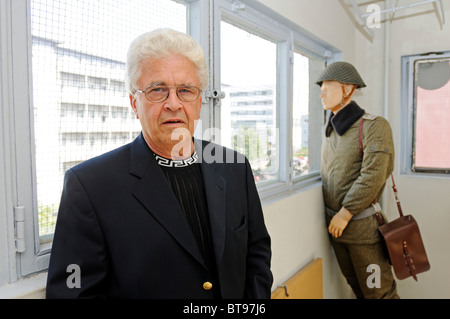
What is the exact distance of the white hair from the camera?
0.89 meters

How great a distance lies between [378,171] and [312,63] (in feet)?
3.27

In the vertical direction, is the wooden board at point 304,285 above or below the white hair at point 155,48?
below

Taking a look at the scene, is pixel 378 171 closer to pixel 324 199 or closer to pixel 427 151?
pixel 324 199

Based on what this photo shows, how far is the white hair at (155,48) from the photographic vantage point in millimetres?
888

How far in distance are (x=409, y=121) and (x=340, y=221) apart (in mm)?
1321

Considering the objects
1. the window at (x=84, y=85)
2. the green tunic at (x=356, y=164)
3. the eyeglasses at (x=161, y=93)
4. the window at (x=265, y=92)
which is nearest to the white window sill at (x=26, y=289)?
the window at (x=84, y=85)

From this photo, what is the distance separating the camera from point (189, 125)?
95 centimetres

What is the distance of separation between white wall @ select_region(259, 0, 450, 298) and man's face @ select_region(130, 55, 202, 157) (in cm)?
138

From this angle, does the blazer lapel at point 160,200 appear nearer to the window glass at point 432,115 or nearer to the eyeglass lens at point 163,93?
the eyeglass lens at point 163,93

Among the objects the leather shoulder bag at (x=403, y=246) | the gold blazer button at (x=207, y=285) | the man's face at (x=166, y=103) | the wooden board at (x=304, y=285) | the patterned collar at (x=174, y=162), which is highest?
the man's face at (x=166, y=103)

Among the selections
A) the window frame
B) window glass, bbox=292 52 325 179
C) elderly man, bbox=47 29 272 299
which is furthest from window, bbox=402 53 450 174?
elderly man, bbox=47 29 272 299

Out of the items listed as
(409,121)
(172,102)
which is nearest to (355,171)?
(409,121)

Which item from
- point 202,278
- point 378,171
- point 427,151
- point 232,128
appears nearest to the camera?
point 202,278

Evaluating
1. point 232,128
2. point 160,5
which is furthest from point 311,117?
point 160,5
